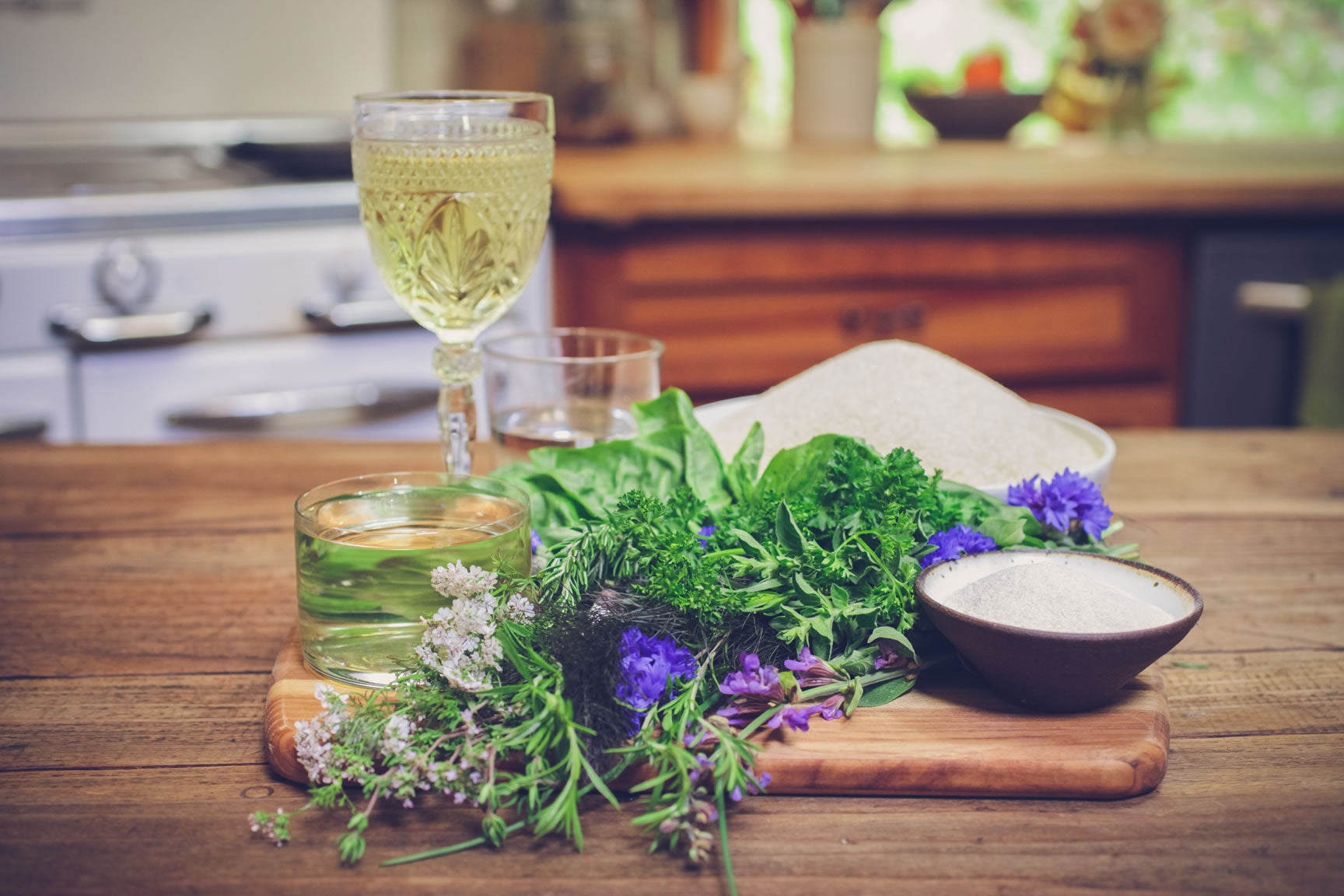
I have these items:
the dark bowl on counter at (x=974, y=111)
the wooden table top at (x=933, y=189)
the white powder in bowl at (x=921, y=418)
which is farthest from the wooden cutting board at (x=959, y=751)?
the dark bowl on counter at (x=974, y=111)

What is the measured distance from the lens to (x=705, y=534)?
663 mm

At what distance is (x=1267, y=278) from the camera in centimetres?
195

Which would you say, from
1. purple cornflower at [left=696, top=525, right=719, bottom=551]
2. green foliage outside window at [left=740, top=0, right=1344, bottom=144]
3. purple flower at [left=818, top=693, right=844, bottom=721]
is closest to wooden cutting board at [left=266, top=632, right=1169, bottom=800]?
purple flower at [left=818, top=693, right=844, bottom=721]

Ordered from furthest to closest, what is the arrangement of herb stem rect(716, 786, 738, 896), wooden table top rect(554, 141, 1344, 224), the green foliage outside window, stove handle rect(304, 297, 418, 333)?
the green foliage outside window < wooden table top rect(554, 141, 1344, 224) < stove handle rect(304, 297, 418, 333) < herb stem rect(716, 786, 738, 896)

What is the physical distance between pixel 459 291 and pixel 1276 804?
556mm

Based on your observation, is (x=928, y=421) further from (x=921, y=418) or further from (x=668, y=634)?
(x=668, y=634)

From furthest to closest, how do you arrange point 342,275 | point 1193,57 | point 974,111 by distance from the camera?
point 1193,57
point 974,111
point 342,275

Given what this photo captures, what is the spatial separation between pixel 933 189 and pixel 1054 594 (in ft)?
4.37

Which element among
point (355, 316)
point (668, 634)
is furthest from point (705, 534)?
point (355, 316)

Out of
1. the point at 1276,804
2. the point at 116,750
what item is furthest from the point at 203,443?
the point at 1276,804

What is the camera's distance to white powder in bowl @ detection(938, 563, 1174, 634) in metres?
0.58

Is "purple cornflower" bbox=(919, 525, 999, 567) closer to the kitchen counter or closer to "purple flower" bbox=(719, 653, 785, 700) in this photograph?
"purple flower" bbox=(719, 653, 785, 700)

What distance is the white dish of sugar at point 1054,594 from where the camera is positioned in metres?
0.58

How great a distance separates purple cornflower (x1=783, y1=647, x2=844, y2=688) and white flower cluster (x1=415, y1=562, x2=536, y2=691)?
135 mm
